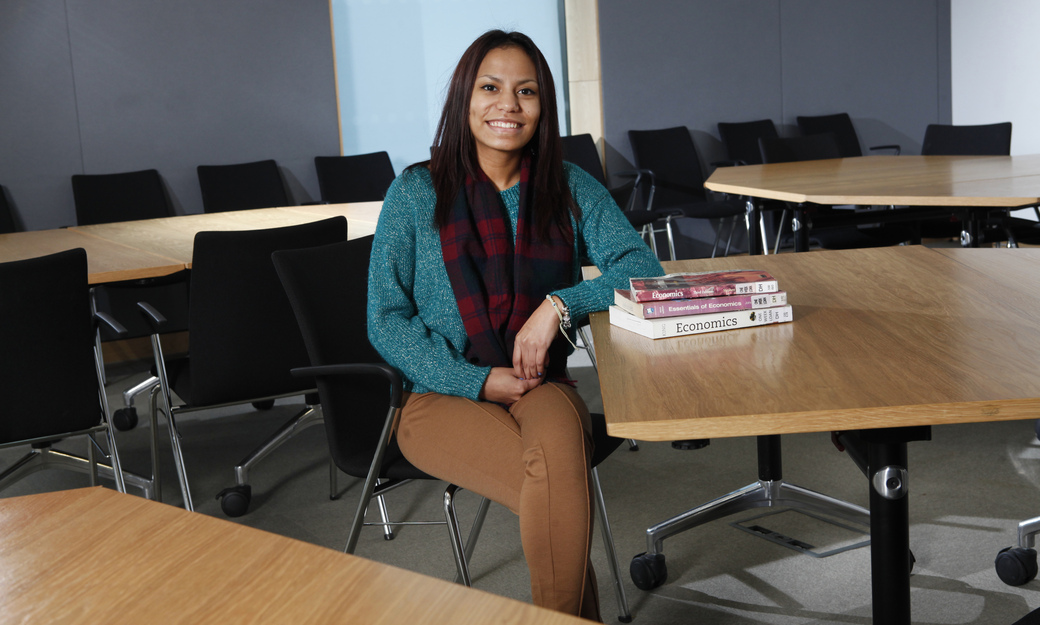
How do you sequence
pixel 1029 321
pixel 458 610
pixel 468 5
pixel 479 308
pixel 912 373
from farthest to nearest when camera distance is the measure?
pixel 468 5 → pixel 479 308 → pixel 1029 321 → pixel 912 373 → pixel 458 610

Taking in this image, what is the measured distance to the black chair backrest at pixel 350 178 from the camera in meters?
5.91

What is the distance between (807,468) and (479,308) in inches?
57.2

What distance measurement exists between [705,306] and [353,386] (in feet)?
2.76

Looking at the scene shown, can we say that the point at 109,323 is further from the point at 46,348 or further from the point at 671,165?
the point at 671,165

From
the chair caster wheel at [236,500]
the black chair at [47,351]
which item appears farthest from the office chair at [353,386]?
the chair caster wheel at [236,500]

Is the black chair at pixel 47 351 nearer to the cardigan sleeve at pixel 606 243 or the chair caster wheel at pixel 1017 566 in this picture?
the cardigan sleeve at pixel 606 243

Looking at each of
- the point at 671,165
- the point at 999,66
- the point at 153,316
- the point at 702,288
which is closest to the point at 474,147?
the point at 702,288

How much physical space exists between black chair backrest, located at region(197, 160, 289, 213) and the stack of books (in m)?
4.49

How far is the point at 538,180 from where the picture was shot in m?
2.01

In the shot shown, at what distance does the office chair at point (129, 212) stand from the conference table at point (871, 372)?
149 inches

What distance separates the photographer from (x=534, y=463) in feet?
5.15

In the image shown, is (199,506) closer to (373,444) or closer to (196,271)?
(196,271)

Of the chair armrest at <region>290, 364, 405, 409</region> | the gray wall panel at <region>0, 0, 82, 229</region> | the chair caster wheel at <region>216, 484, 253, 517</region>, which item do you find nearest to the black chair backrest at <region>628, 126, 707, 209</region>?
the gray wall panel at <region>0, 0, 82, 229</region>

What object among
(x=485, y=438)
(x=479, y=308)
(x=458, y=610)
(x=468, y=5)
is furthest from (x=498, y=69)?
(x=468, y=5)
